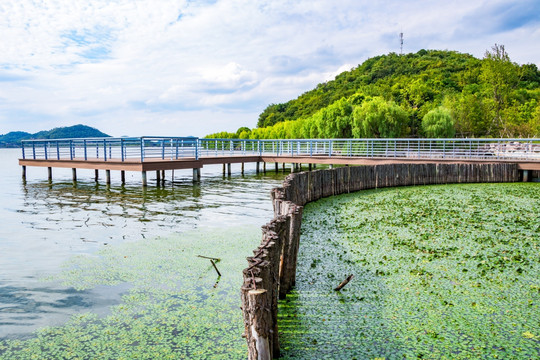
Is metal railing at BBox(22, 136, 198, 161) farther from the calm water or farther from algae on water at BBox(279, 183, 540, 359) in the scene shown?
algae on water at BBox(279, 183, 540, 359)

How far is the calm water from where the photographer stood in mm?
5715

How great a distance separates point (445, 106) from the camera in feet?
153

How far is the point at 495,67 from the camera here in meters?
46.2

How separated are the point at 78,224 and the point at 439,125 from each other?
36.6 m

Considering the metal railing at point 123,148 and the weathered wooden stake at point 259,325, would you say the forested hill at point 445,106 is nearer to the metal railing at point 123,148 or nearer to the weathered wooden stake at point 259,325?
the metal railing at point 123,148

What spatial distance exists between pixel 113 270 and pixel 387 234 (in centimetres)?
538

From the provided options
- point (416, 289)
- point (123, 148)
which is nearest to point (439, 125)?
point (123, 148)

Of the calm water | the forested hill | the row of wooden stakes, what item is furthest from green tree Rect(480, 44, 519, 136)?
the calm water

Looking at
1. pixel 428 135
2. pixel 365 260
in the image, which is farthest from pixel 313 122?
pixel 365 260

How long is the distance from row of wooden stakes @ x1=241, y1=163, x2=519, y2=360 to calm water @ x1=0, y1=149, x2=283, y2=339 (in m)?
1.61

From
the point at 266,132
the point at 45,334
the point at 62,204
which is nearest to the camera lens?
the point at 45,334

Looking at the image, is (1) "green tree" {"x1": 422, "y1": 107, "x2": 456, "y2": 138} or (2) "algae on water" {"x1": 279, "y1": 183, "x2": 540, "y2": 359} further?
(1) "green tree" {"x1": 422, "y1": 107, "x2": 456, "y2": 138}

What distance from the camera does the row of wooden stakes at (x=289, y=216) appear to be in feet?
11.0

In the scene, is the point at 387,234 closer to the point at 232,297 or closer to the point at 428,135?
the point at 232,297
